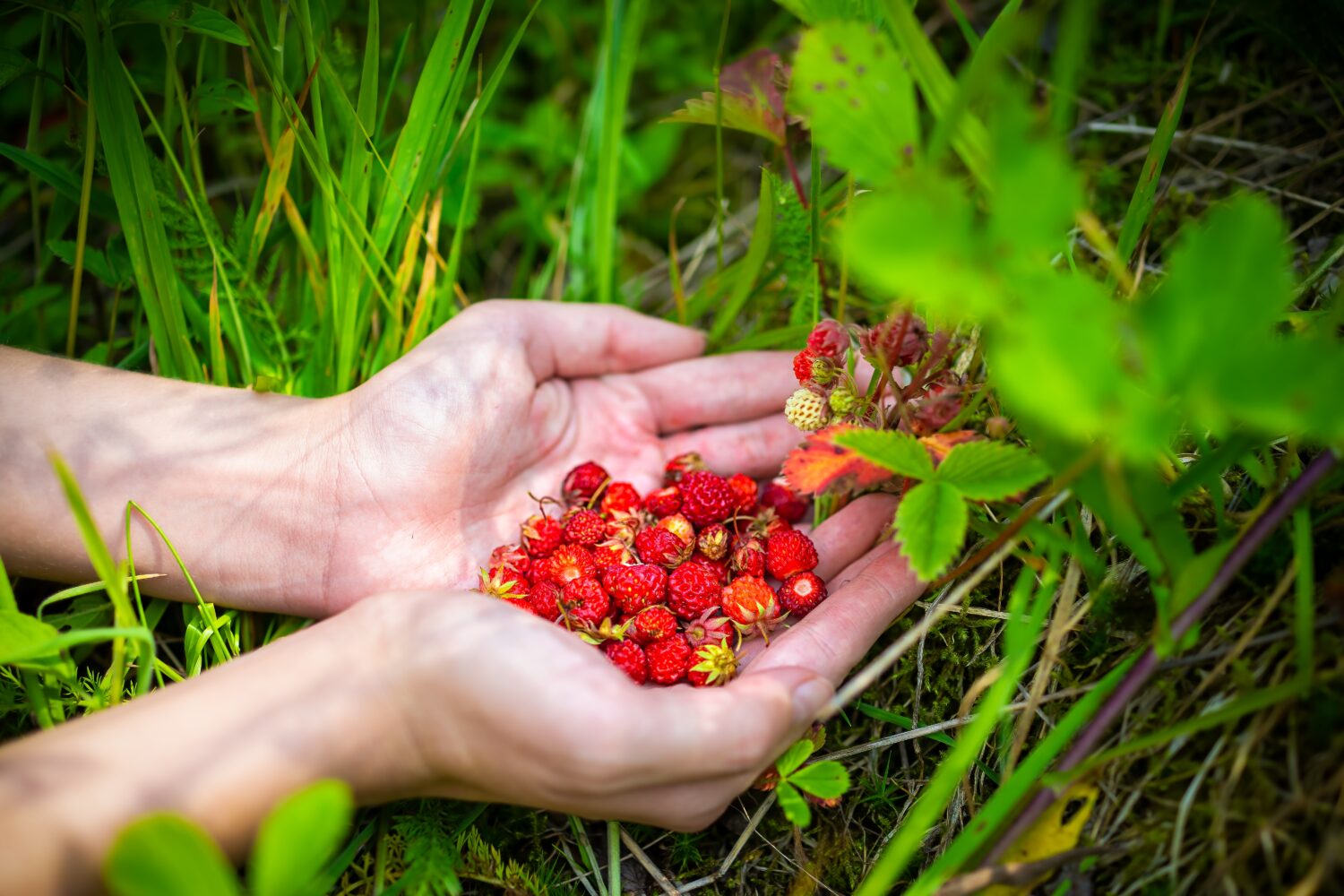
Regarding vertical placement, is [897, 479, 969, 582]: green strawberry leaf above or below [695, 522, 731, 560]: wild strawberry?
above

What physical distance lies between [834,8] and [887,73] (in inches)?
19.7

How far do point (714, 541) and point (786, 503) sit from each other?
253mm

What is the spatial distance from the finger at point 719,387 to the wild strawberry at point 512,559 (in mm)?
590

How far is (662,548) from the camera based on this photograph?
2062 millimetres

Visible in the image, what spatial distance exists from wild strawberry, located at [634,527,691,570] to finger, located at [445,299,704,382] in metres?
0.54

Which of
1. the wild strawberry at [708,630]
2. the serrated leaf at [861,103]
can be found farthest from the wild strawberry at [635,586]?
the serrated leaf at [861,103]

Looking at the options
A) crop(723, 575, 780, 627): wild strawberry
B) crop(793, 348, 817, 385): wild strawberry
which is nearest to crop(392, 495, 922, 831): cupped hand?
crop(723, 575, 780, 627): wild strawberry

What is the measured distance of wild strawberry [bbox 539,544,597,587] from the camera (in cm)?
202

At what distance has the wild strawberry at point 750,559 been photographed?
2.04 m

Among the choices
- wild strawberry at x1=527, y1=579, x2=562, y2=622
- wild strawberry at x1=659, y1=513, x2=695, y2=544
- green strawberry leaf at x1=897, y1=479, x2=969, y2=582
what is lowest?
wild strawberry at x1=527, y1=579, x2=562, y2=622

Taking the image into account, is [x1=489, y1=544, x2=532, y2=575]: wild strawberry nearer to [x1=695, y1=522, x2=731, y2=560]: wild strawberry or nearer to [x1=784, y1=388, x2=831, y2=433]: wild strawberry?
[x1=695, y1=522, x2=731, y2=560]: wild strawberry

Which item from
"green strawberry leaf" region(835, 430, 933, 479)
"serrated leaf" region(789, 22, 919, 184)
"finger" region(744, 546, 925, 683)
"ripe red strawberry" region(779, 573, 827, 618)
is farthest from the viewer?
"ripe red strawberry" region(779, 573, 827, 618)

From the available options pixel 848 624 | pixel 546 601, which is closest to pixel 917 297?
pixel 848 624

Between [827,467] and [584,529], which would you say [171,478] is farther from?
[827,467]
